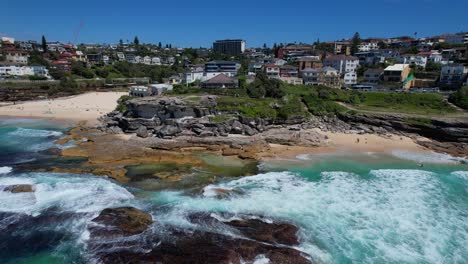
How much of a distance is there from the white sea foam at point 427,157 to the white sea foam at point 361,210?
16.0 ft

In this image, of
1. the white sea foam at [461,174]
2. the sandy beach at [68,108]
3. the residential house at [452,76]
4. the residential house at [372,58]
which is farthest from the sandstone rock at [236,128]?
the residential house at [372,58]

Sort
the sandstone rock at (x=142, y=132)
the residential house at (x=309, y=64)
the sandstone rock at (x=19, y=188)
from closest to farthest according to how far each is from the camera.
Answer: the sandstone rock at (x=19, y=188)
the sandstone rock at (x=142, y=132)
the residential house at (x=309, y=64)

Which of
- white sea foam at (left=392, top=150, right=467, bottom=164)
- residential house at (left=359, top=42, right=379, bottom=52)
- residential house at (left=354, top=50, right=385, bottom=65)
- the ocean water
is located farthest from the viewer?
residential house at (left=359, top=42, right=379, bottom=52)

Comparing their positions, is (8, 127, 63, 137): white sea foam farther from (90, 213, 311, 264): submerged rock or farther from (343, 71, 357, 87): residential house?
(343, 71, 357, 87): residential house

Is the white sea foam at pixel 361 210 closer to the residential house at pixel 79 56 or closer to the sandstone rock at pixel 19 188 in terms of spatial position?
the sandstone rock at pixel 19 188

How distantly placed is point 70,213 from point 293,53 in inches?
4265

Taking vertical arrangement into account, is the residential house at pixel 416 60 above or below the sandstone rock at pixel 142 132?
above

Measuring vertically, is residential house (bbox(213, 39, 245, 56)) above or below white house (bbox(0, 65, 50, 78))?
above

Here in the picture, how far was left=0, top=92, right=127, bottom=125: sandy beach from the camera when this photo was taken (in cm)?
5639

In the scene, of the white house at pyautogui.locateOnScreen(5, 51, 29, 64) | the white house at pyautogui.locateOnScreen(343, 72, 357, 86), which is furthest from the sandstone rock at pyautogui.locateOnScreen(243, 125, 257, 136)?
the white house at pyautogui.locateOnScreen(5, 51, 29, 64)

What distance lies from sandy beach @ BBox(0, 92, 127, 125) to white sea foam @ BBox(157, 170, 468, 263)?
120 ft

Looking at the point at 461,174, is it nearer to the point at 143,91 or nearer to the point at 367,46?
the point at 143,91

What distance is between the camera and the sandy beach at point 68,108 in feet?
185

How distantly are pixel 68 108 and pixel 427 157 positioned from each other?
2535 inches
